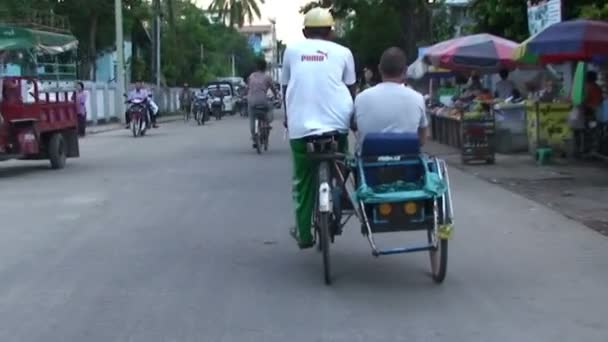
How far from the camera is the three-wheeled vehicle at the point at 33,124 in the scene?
18734mm

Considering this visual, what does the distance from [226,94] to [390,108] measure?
48.6 meters

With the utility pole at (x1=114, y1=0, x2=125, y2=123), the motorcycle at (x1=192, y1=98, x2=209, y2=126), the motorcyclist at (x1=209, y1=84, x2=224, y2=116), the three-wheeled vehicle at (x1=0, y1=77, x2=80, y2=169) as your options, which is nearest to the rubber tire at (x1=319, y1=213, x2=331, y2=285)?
the three-wheeled vehicle at (x1=0, y1=77, x2=80, y2=169)

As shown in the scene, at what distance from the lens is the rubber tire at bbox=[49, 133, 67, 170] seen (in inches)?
792

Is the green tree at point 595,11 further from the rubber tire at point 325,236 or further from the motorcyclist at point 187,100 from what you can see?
the motorcyclist at point 187,100

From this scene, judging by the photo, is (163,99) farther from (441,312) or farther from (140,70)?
(441,312)

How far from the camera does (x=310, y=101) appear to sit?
28.8 feet

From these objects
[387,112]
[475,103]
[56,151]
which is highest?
[387,112]

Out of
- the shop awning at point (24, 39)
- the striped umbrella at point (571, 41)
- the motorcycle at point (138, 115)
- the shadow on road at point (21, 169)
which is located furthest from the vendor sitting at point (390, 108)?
the motorcycle at point (138, 115)

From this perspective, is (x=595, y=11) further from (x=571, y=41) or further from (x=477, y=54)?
(x=571, y=41)

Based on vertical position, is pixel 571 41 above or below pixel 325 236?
above

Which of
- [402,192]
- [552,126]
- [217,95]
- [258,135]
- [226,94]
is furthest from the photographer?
[226,94]

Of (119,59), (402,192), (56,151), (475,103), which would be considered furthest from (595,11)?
(119,59)

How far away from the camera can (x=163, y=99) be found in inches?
2490

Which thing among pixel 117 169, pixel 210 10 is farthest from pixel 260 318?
pixel 210 10
